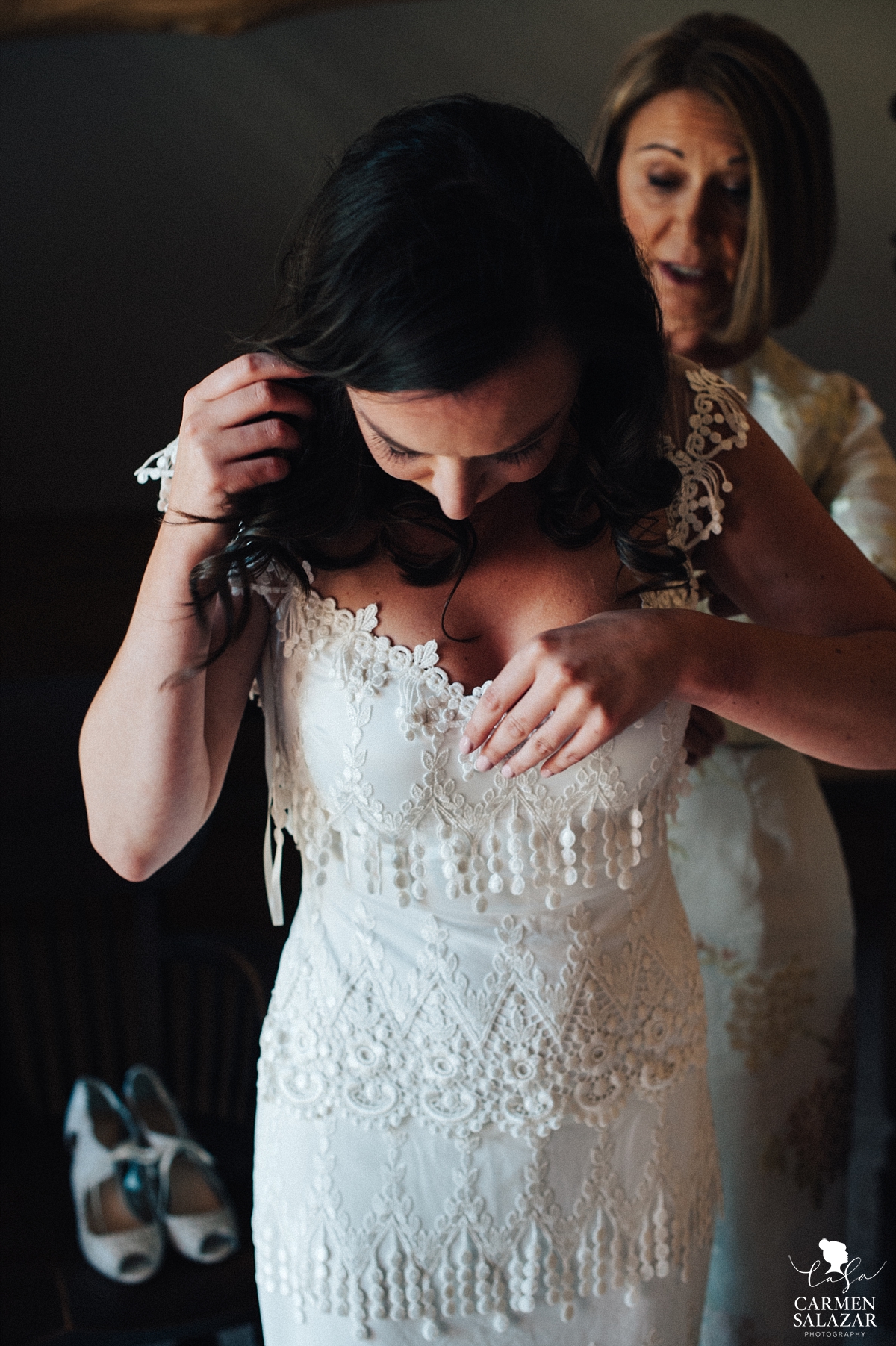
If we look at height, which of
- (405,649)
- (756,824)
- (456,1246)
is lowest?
(456,1246)

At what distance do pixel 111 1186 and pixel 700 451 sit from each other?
1.10m

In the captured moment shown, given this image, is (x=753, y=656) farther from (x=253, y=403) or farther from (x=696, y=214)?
(x=696, y=214)

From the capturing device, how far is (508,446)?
2.42ft

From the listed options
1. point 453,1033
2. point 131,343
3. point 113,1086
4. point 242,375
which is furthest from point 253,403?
point 113,1086

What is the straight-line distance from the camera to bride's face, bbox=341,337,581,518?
2.31 feet

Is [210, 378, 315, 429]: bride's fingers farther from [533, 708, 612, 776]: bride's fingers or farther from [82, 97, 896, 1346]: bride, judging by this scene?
[533, 708, 612, 776]: bride's fingers

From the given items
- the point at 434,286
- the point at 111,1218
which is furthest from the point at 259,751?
the point at 434,286

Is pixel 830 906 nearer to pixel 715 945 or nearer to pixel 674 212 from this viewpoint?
pixel 715 945

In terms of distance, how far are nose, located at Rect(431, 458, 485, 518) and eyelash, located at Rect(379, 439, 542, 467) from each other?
2cm

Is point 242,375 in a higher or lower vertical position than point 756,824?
higher

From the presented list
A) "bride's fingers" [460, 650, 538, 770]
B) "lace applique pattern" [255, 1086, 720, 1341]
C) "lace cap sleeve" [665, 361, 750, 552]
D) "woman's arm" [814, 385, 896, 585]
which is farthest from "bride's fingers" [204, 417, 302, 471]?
"woman's arm" [814, 385, 896, 585]

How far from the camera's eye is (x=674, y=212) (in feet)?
4.61

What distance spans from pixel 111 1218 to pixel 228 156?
1337 millimetres

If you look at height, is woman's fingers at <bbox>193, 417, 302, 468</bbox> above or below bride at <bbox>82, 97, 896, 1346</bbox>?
above
